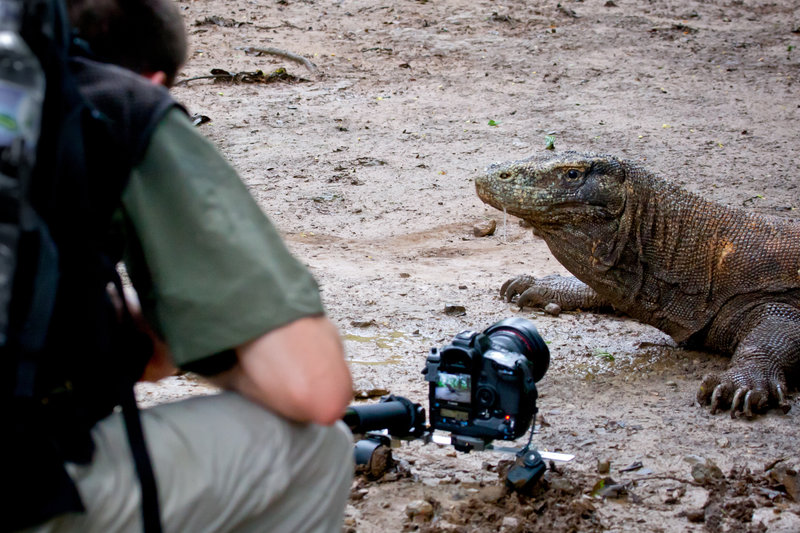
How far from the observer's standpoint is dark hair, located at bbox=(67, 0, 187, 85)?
184 centimetres

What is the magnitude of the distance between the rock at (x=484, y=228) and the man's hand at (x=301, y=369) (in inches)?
229

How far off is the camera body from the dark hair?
1.56 metres

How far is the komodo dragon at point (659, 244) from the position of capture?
508 cm

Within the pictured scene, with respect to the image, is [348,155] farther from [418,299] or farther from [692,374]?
[692,374]

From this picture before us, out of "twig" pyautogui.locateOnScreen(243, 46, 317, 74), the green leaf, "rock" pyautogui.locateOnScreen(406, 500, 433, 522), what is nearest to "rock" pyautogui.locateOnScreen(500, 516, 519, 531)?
"rock" pyautogui.locateOnScreen(406, 500, 433, 522)

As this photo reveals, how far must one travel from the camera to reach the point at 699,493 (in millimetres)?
3508

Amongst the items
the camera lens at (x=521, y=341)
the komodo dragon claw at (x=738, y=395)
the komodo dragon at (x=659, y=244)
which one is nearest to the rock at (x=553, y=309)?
the komodo dragon at (x=659, y=244)

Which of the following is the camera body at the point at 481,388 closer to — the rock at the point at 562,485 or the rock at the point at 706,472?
the rock at the point at 562,485

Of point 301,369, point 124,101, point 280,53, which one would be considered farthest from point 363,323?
point 280,53

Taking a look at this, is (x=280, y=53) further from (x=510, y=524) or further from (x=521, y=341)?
(x=510, y=524)

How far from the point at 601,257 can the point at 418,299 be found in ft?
4.87

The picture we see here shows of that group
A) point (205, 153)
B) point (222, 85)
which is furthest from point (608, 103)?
point (205, 153)

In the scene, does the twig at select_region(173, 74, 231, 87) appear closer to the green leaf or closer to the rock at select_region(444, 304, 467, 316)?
the rock at select_region(444, 304, 467, 316)

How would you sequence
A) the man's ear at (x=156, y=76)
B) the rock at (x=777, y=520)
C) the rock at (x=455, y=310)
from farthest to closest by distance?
the rock at (x=455, y=310)
the rock at (x=777, y=520)
the man's ear at (x=156, y=76)
